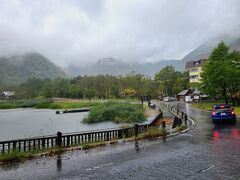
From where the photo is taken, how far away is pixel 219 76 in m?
41.9

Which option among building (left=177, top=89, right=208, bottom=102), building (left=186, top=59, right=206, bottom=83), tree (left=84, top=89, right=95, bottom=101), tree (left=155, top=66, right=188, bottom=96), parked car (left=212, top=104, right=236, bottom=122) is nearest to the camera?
parked car (left=212, top=104, right=236, bottom=122)

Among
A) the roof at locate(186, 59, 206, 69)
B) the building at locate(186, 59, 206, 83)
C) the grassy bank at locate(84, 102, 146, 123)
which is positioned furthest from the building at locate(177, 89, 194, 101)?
the grassy bank at locate(84, 102, 146, 123)

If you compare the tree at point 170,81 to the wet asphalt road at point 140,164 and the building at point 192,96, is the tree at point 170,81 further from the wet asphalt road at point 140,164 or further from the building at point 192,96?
the wet asphalt road at point 140,164

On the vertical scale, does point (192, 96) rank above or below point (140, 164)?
above

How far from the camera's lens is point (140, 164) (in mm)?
8844

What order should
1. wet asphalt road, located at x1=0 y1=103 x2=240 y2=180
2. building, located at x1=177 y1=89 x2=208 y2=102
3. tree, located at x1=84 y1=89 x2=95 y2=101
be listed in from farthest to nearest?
1. tree, located at x1=84 y1=89 x2=95 y2=101
2. building, located at x1=177 y1=89 x2=208 y2=102
3. wet asphalt road, located at x1=0 y1=103 x2=240 y2=180

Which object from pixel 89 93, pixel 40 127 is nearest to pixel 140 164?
pixel 40 127

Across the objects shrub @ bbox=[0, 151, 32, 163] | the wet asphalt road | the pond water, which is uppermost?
shrub @ bbox=[0, 151, 32, 163]

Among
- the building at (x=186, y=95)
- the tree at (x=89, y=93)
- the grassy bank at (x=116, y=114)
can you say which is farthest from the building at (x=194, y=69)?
the grassy bank at (x=116, y=114)

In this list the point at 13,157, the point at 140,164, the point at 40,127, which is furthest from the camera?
the point at 40,127

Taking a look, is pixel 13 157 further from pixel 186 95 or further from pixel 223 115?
pixel 186 95

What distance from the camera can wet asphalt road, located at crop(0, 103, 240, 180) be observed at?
7559mm

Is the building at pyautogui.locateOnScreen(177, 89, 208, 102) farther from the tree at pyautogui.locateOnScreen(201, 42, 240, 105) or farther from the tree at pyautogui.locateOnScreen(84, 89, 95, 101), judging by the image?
→ the tree at pyautogui.locateOnScreen(84, 89, 95, 101)

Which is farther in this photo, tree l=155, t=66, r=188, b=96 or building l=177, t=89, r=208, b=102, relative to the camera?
tree l=155, t=66, r=188, b=96
